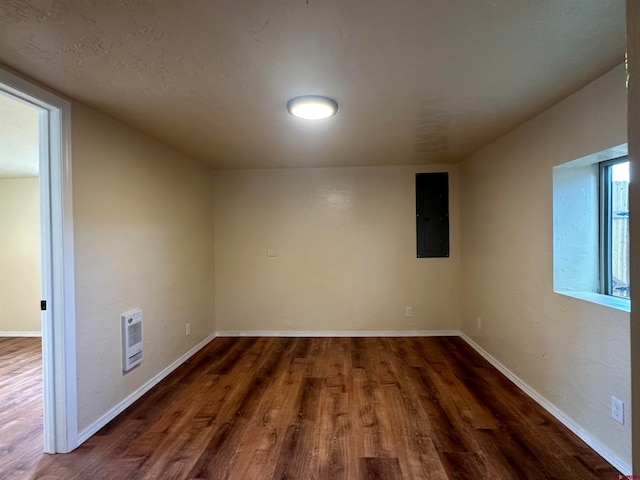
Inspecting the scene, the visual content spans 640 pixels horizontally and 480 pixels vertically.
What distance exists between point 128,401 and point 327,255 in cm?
260

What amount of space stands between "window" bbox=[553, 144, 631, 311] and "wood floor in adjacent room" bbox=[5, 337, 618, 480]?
1013mm

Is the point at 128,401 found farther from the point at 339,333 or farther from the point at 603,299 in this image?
the point at 603,299

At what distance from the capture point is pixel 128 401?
2504 millimetres

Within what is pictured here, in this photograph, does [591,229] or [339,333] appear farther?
[339,333]

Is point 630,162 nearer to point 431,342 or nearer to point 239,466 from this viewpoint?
point 239,466

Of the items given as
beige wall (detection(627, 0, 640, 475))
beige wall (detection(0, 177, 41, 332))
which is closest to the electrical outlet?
beige wall (detection(627, 0, 640, 475))

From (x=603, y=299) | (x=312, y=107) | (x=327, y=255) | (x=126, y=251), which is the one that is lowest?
(x=603, y=299)

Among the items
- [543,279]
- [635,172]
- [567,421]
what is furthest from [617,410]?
[635,172]

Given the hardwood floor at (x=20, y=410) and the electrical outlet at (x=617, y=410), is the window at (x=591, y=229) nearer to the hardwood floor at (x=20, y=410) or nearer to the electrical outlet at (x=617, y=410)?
the electrical outlet at (x=617, y=410)

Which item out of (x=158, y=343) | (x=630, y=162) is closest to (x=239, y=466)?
(x=158, y=343)

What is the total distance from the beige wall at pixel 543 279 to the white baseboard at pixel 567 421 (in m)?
0.04

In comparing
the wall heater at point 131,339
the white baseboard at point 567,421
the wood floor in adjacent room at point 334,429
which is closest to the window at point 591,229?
the white baseboard at point 567,421

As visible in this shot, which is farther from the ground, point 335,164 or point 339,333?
point 335,164

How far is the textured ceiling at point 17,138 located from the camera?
7.17 feet
